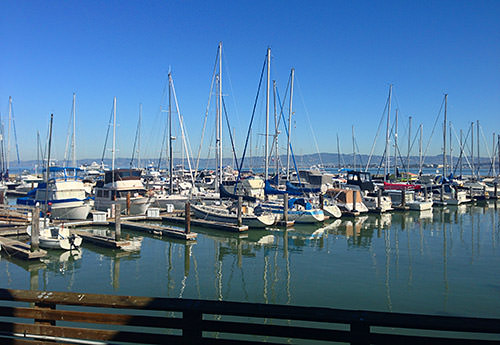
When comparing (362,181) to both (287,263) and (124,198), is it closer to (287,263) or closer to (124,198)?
(124,198)

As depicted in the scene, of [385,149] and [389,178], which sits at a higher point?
[385,149]

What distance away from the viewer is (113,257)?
67.5ft

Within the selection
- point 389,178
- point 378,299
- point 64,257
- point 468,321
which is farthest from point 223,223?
point 389,178

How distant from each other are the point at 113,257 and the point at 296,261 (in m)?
9.53

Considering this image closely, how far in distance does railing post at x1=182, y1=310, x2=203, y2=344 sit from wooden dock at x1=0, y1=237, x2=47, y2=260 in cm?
1794

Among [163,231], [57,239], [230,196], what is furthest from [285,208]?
[57,239]

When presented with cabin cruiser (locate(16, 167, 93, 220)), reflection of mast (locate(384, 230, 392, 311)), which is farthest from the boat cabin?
cabin cruiser (locate(16, 167, 93, 220))

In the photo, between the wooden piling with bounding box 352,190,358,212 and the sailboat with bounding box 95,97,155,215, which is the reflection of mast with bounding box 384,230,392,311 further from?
the sailboat with bounding box 95,97,155,215

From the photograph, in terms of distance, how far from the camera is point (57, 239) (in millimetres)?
21438

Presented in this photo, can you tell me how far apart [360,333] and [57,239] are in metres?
21.2

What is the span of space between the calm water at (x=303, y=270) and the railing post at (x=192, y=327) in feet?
33.5

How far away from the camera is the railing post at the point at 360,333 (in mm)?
3715

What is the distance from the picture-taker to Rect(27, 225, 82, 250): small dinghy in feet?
70.2

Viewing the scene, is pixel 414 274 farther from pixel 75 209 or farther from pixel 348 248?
pixel 75 209
